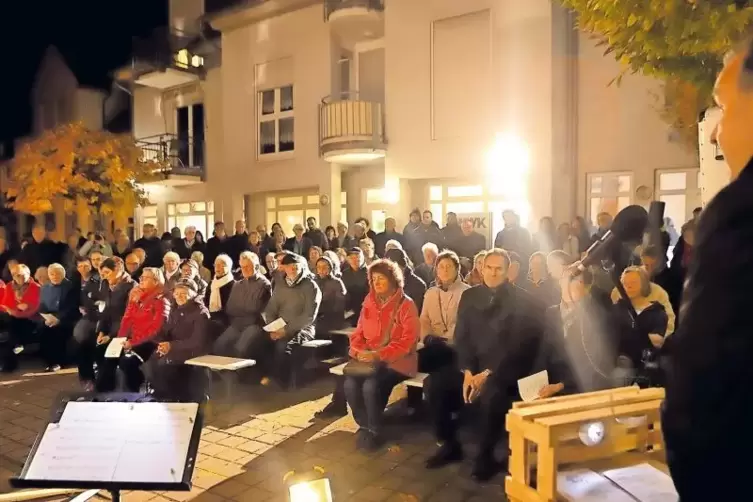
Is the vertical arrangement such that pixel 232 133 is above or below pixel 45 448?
above

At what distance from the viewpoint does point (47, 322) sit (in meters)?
8.60

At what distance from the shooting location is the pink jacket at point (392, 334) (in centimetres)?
549

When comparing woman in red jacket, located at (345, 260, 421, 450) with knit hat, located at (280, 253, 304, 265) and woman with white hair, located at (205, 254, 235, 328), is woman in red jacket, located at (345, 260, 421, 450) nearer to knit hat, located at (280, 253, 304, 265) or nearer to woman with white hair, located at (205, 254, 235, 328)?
knit hat, located at (280, 253, 304, 265)

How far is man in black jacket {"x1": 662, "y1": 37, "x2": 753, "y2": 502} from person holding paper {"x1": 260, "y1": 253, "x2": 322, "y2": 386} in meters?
A: 6.18

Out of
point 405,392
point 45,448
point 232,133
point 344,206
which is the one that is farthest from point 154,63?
point 45,448

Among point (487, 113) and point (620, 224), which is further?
point (487, 113)

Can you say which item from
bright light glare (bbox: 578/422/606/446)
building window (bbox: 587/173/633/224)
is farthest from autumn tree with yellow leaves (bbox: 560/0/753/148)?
building window (bbox: 587/173/633/224)

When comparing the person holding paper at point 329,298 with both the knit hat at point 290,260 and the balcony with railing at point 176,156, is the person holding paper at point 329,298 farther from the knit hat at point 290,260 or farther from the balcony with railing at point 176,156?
the balcony with railing at point 176,156

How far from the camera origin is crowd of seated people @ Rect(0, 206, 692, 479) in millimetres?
4684

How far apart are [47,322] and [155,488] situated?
7296mm

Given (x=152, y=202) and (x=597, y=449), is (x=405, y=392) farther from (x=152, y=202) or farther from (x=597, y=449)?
(x=152, y=202)

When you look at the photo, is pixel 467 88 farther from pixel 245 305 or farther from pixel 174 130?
pixel 174 130

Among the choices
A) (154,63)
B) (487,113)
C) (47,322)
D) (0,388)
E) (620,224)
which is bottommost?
(0,388)

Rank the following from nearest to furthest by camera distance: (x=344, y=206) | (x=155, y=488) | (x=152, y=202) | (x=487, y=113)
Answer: (x=155, y=488) < (x=487, y=113) < (x=344, y=206) < (x=152, y=202)
